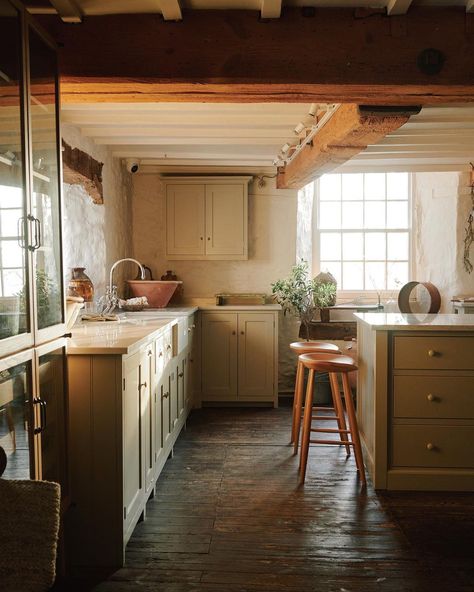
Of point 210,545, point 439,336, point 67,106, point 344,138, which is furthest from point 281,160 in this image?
point 210,545

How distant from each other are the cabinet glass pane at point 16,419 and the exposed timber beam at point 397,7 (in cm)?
222

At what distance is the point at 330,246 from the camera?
651 centimetres

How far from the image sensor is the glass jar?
3.60 m

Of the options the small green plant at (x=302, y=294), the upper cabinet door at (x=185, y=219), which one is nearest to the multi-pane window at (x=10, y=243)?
the upper cabinet door at (x=185, y=219)

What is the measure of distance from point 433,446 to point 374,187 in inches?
160

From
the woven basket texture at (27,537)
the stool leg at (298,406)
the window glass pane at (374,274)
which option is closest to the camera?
the woven basket texture at (27,537)

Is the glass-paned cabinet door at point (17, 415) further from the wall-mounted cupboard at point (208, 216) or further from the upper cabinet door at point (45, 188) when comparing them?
the wall-mounted cupboard at point (208, 216)

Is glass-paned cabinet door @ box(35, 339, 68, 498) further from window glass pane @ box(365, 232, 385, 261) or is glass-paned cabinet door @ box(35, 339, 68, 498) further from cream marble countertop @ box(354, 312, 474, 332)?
window glass pane @ box(365, 232, 385, 261)

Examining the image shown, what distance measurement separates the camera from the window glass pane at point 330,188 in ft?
21.3

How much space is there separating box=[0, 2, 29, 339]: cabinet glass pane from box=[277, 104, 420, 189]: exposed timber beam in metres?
1.88

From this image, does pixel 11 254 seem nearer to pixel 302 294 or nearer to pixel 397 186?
pixel 302 294

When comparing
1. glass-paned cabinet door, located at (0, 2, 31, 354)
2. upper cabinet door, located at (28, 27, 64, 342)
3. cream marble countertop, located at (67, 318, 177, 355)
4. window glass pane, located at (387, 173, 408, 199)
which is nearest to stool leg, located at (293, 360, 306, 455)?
cream marble countertop, located at (67, 318, 177, 355)

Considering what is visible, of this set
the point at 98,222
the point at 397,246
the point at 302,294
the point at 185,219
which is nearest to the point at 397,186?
the point at 397,246

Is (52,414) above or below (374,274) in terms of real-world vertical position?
below
